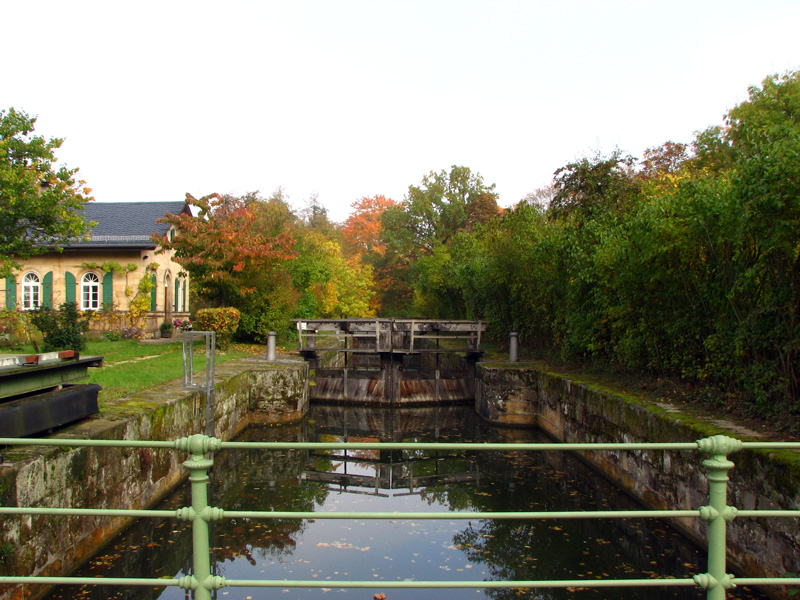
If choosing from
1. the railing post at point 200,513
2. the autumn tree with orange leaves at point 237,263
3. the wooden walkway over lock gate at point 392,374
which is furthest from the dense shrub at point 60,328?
the railing post at point 200,513

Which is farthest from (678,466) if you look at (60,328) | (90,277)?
(90,277)

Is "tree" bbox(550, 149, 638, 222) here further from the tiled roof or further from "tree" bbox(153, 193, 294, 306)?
the tiled roof

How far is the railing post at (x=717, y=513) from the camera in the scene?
224cm

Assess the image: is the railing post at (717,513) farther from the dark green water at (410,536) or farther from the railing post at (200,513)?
the dark green water at (410,536)

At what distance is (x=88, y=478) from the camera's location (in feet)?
17.5

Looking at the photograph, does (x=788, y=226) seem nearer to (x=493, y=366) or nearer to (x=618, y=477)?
(x=618, y=477)

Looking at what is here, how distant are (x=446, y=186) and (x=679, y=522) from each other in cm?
4012

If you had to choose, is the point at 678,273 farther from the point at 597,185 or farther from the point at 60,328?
the point at 60,328

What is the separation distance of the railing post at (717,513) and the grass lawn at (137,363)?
5.99 metres

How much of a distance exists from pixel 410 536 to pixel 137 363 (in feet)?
27.1

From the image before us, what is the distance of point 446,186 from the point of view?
4509 centimetres

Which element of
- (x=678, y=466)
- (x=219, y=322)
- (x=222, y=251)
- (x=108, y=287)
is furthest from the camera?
(x=108, y=287)

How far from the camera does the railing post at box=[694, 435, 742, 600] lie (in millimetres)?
2238

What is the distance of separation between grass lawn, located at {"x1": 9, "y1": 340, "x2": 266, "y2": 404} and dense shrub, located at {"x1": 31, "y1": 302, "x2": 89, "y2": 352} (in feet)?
1.26
